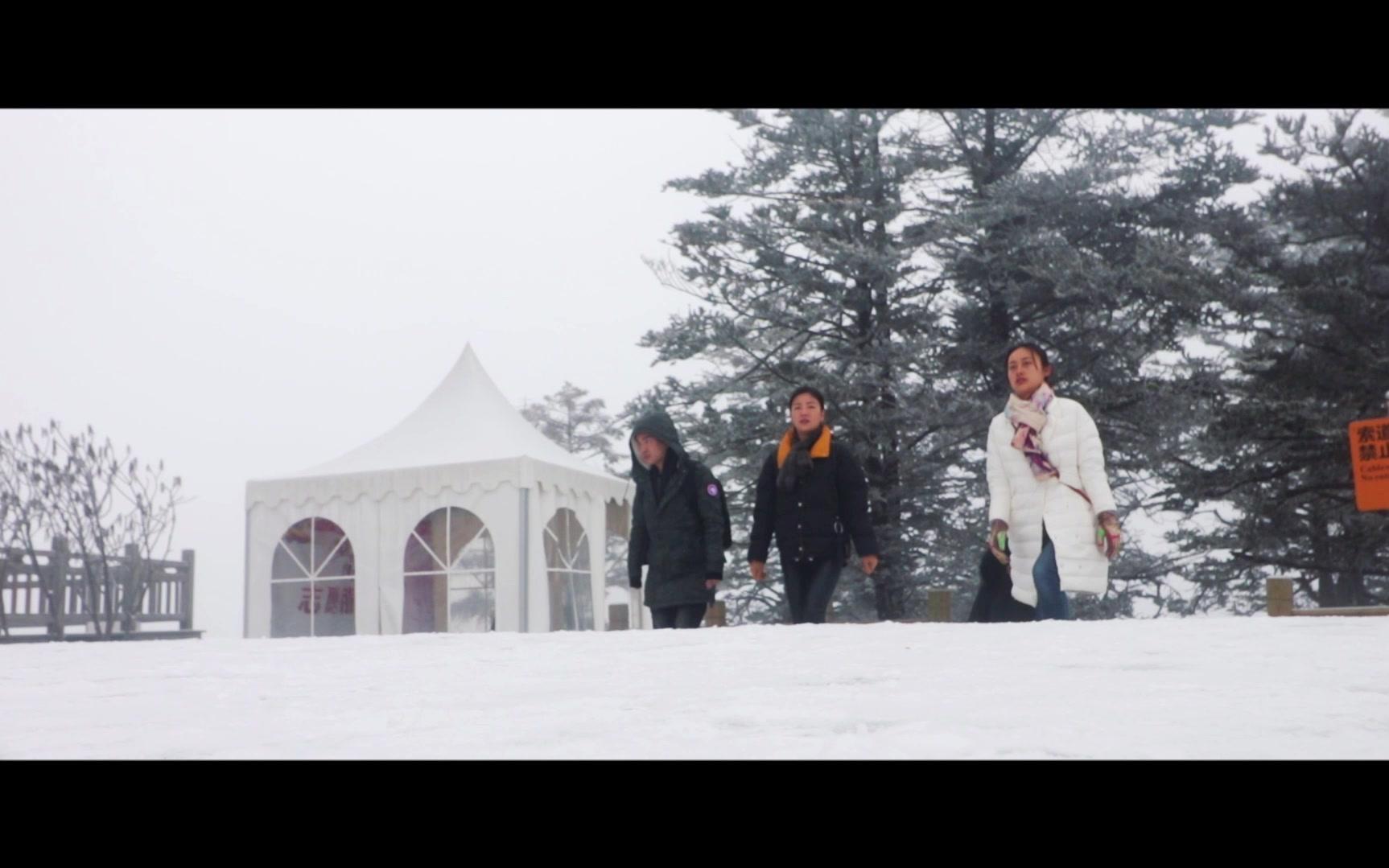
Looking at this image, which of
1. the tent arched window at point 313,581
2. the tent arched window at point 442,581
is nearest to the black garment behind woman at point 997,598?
the tent arched window at point 442,581

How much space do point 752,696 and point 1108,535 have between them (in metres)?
2.36

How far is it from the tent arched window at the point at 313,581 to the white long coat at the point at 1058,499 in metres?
6.90

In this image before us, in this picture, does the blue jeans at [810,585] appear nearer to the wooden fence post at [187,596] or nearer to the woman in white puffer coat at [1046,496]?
the woman in white puffer coat at [1046,496]

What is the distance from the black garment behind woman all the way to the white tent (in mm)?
5248

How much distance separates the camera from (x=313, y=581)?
33.2ft

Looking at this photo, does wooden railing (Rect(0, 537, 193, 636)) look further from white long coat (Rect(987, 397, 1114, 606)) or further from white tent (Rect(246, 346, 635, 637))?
white long coat (Rect(987, 397, 1114, 606))

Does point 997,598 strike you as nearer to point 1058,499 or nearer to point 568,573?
point 1058,499

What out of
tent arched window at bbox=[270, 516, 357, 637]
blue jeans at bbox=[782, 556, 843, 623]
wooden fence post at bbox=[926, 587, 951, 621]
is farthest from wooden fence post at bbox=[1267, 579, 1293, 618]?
tent arched window at bbox=[270, 516, 357, 637]

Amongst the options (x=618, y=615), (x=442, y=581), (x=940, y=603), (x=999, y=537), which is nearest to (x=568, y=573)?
(x=442, y=581)

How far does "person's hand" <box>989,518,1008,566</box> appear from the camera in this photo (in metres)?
4.26
